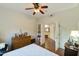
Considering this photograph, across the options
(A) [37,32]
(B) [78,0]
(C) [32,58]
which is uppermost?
(B) [78,0]

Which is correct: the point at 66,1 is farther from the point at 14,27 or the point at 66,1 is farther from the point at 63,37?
the point at 14,27

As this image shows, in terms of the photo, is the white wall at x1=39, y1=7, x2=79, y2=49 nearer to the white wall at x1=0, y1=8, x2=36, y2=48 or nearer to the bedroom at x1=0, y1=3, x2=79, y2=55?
the bedroom at x1=0, y1=3, x2=79, y2=55

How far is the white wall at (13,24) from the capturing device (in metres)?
1.31

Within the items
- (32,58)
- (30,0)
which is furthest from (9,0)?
(32,58)

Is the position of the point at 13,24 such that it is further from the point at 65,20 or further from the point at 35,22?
the point at 65,20

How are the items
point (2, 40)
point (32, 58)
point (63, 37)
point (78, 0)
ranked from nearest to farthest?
point (78, 0), point (32, 58), point (2, 40), point (63, 37)

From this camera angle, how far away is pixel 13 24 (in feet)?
4.58

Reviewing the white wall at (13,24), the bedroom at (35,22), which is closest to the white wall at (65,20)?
the bedroom at (35,22)

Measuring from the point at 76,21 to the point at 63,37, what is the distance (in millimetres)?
334

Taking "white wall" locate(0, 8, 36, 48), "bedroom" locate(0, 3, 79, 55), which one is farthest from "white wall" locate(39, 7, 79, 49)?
"white wall" locate(0, 8, 36, 48)

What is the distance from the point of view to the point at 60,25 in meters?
1.54

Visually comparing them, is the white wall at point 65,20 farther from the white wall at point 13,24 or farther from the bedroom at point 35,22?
the white wall at point 13,24

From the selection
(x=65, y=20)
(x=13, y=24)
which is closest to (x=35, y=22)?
(x=13, y=24)

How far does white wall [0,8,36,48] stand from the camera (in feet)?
4.31
